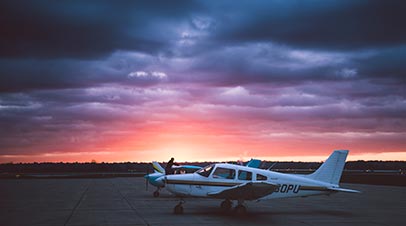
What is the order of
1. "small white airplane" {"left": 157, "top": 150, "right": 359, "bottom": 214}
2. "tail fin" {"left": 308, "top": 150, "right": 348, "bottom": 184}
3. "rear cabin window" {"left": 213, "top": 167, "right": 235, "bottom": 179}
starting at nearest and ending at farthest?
"small white airplane" {"left": 157, "top": 150, "right": 359, "bottom": 214}
"rear cabin window" {"left": 213, "top": 167, "right": 235, "bottom": 179}
"tail fin" {"left": 308, "top": 150, "right": 348, "bottom": 184}

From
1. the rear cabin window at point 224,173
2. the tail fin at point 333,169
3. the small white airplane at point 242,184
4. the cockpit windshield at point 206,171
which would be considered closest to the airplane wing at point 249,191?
the small white airplane at point 242,184

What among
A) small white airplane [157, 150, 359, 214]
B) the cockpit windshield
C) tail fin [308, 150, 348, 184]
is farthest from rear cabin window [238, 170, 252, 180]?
tail fin [308, 150, 348, 184]

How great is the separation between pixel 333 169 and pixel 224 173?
16.5 ft

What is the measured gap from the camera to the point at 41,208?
21.4m

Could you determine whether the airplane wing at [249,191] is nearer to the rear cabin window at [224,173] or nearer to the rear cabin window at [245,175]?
the rear cabin window at [224,173]

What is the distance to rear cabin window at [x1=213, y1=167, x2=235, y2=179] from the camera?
61.6ft

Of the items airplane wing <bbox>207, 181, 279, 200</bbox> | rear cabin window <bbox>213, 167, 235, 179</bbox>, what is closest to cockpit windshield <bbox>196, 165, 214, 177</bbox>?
rear cabin window <bbox>213, 167, 235, 179</bbox>

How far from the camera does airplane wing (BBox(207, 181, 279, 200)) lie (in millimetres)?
17294

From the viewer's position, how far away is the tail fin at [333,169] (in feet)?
66.2

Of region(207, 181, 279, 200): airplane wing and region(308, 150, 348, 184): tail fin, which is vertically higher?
region(308, 150, 348, 184): tail fin

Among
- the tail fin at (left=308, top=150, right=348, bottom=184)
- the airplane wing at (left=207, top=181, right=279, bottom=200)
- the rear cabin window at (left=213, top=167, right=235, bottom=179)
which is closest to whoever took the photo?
the airplane wing at (left=207, top=181, right=279, bottom=200)

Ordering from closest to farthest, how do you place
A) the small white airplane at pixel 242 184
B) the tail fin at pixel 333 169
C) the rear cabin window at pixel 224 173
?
the small white airplane at pixel 242 184 → the rear cabin window at pixel 224 173 → the tail fin at pixel 333 169

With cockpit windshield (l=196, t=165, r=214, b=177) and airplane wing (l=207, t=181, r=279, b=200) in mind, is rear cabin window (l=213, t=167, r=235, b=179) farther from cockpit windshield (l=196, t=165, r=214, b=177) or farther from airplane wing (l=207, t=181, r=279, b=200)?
airplane wing (l=207, t=181, r=279, b=200)

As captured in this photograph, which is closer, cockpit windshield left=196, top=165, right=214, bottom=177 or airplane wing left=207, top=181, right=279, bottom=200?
airplane wing left=207, top=181, right=279, bottom=200
